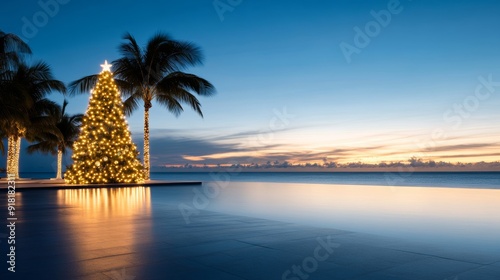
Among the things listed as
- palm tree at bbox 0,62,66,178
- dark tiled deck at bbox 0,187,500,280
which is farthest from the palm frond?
dark tiled deck at bbox 0,187,500,280

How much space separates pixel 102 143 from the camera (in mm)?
18328

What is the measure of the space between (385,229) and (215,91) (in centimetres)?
1669

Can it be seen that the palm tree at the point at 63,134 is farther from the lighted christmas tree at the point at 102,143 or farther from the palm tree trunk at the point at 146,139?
the lighted christmas tree at the point at 102,143

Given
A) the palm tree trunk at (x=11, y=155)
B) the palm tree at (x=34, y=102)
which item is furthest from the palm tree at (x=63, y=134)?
the palm tree trunk at (x=11, y=155)

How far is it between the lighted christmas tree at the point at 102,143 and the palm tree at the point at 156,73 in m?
2.81

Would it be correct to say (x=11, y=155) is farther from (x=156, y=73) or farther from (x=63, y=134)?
(x=156, y=73)

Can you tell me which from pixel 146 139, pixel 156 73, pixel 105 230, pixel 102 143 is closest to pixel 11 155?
pixel 146 139

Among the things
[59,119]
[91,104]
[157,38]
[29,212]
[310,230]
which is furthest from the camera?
[59,119]

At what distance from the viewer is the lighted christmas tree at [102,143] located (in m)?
18.2

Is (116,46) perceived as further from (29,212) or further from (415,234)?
(415,234)

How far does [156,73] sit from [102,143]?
5.29 meters

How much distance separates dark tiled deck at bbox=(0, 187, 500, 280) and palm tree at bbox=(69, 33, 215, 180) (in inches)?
627

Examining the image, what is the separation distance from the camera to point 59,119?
28.3 meters

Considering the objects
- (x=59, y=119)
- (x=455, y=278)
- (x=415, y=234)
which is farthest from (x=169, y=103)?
(x=455, y=278)
